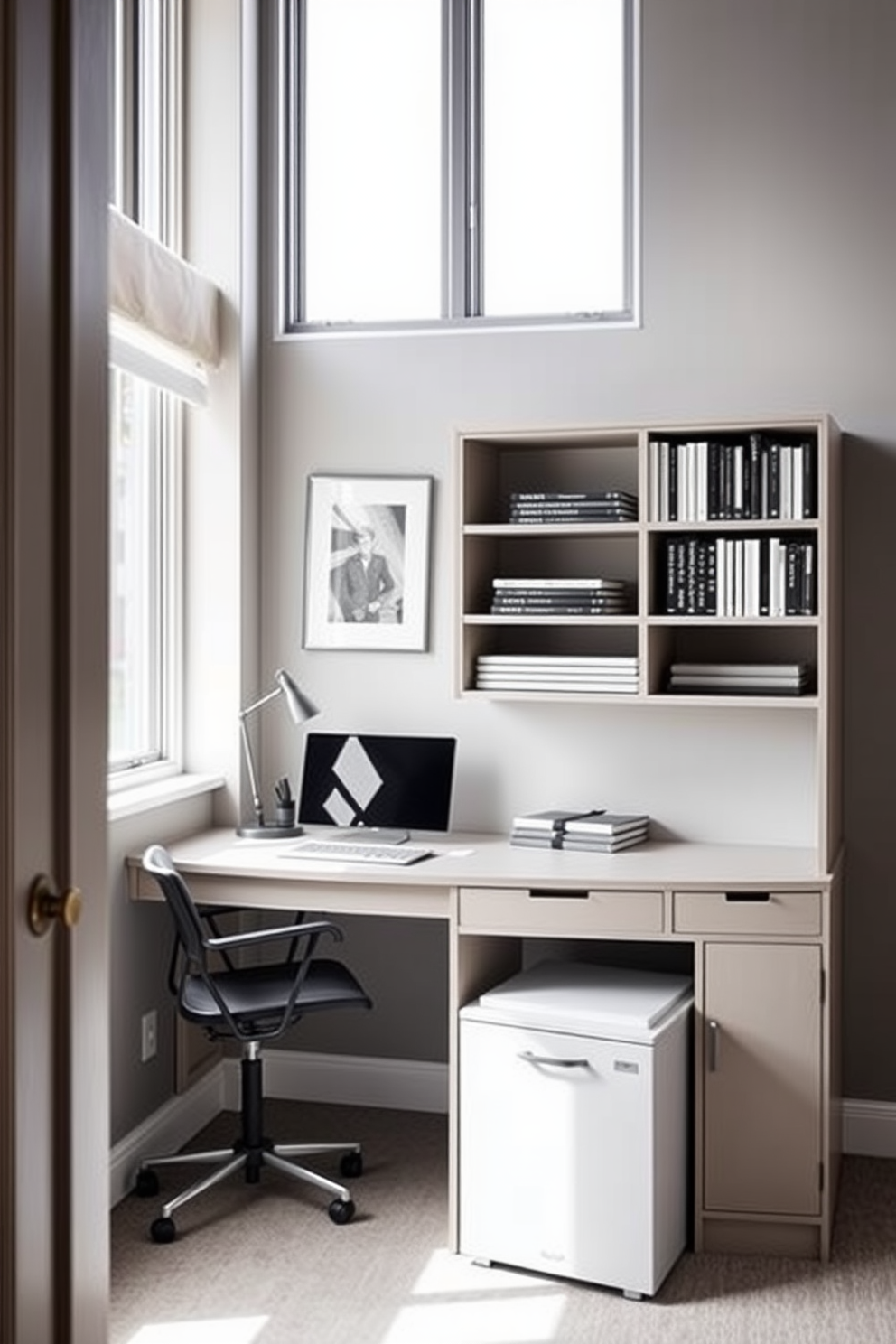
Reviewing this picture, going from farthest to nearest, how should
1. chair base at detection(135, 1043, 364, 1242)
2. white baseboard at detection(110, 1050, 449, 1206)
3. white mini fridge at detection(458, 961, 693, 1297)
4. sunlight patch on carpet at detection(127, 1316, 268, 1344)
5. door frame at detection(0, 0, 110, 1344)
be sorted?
white baseboard at detection(110, 1050, 449, 1206) → chair base at detection(135, 1043, 364, 1242) → white mini fridge at detection(458, 961, 693, 1297) → sunlight patch on carpet at detection(127, 1316, 268, 1344) → door frame at detection(0, 0, 110, 1344)

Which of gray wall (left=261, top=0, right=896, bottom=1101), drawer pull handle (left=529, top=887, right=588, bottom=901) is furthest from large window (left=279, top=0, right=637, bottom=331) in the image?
drawer pull handle (left=529, top=887, right=588, bottom=901)

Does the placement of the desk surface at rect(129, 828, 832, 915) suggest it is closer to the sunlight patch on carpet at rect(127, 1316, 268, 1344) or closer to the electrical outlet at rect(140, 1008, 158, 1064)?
the electrical outlet at rect(140, 1008, 158, 1064)

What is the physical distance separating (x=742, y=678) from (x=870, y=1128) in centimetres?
121

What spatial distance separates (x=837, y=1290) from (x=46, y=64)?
8.86 ft

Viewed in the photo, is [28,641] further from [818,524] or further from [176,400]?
[176,400]

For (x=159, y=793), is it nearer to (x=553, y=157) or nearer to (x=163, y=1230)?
(x=163, y=1230)

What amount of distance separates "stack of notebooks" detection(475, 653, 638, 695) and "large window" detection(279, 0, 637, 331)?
936 mm

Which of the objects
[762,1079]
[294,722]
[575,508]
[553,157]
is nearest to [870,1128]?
[762,1079]

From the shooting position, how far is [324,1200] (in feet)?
11.9

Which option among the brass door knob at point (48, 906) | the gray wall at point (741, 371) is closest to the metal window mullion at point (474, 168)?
the gray wall at point (741, 371)

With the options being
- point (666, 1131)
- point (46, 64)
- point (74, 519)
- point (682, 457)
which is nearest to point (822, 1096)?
point (666, 1131)

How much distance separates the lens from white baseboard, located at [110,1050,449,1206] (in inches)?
167

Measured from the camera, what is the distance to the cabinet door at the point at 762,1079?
3.37 metres

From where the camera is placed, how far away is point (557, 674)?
378 cm
